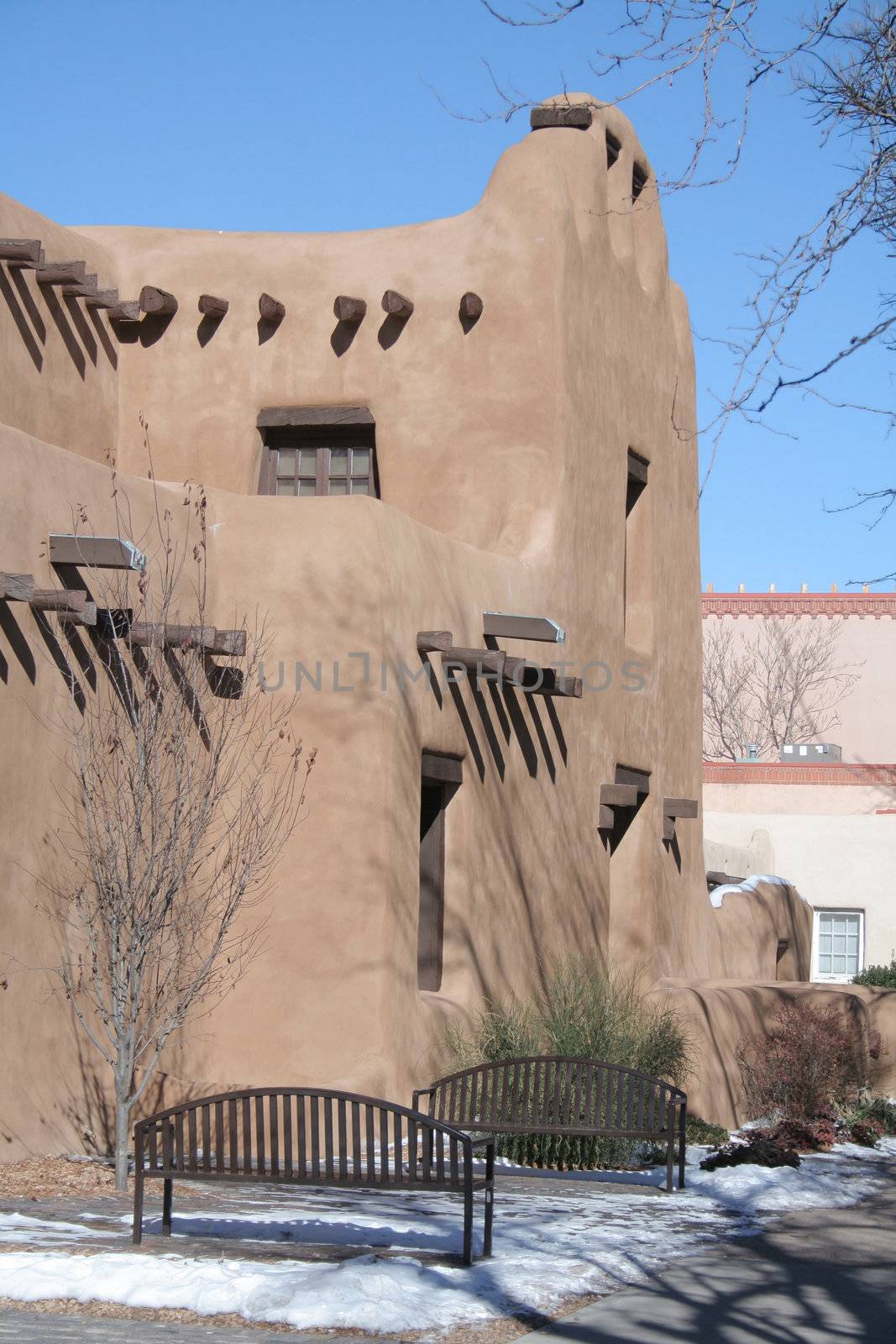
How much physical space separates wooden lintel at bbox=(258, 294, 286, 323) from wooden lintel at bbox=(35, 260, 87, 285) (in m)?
2.07

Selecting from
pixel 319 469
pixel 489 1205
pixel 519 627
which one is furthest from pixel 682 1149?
pixel 319 469

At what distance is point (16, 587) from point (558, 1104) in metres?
4.20

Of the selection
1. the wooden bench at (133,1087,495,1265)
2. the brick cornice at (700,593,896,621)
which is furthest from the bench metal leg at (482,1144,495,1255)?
the brick cornice at (700,593,896,621)

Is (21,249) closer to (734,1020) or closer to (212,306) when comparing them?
(212,306)

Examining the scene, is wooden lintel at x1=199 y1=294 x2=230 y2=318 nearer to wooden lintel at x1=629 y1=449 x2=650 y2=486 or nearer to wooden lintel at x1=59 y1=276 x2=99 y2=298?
wooden lintel at x1=59 y1=276 x2=99 y2=298

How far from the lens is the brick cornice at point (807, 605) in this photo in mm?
44375

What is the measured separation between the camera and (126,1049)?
9688mm

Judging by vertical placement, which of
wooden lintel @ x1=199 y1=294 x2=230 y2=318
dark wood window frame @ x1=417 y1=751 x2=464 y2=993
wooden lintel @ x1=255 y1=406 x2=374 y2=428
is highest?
wooden lintel @ x1=199 y1=294 x2=230 y2=318

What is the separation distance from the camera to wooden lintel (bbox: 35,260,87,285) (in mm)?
13773

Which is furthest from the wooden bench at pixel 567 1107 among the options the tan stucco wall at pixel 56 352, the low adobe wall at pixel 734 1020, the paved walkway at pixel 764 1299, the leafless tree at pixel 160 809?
the tan stucco wall at pixel 56 352

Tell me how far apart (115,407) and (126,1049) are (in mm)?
7650

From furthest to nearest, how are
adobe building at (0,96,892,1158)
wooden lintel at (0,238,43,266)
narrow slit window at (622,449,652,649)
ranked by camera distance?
narrow slit window at (622,449,652,649) < wooden lintel at (0,238,43,266) < adobe building at (0,96,892,1158)

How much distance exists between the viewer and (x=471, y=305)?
50.6 ft

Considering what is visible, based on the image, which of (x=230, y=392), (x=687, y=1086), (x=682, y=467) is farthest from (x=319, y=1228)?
(x=682, y=467)
